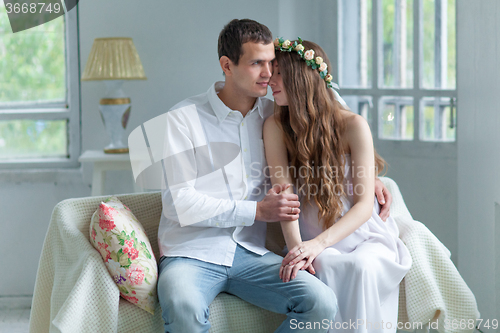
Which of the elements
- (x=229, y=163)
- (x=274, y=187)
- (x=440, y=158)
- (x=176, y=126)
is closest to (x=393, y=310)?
(x=274, y=187)

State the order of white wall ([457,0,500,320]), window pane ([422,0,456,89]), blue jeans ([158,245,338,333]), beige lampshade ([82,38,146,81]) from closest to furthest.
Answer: blue jeans ([158,245,338,333])
white wall ([457,0,500,320])
beige lampshade ([82,38,146,81])
window pane ([422,0,456,89])

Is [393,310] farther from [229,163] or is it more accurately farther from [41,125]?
[41,125]

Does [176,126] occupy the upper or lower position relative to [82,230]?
upper

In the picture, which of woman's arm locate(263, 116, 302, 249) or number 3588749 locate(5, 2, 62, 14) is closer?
woman's arm locate(263, 116, 302, 249)

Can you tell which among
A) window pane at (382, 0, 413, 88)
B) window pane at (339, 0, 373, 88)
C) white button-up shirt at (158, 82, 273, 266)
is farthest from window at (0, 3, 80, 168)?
window pane at (382, 0, 413, 88)

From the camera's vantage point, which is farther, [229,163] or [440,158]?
[440,158]

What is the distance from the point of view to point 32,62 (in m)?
3.05

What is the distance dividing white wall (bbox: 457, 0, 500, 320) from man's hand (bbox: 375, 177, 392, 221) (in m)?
0.56

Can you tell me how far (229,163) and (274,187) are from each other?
0.62 ft

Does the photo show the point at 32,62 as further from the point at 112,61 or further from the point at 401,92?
the point at 401,92

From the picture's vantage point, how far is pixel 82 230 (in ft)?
5.92

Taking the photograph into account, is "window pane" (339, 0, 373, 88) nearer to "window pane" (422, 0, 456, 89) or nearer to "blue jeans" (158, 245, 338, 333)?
"window pane" (422, 0, 456, 89)

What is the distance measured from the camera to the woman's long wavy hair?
1.74 meters

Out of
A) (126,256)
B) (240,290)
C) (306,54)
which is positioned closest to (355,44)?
(306,54)
